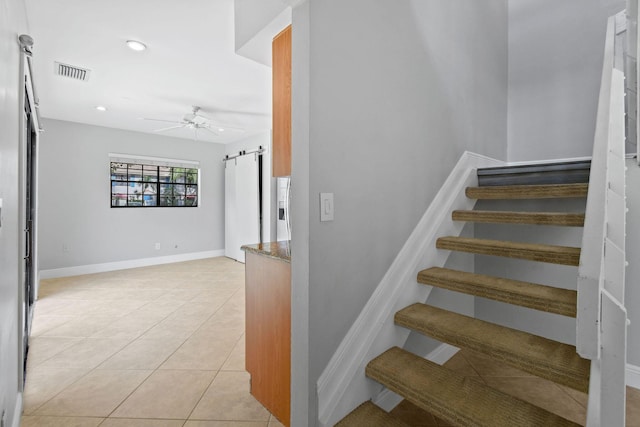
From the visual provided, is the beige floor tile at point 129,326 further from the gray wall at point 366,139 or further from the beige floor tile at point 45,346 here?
the gray wall at point 366,139

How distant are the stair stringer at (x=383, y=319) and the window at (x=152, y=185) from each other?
5785 millimetres

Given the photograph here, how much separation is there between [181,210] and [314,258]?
5.93m

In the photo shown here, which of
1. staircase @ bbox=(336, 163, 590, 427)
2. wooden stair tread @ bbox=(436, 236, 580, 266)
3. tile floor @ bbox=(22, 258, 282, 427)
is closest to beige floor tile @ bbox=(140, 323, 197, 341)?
tile floor @ bbox=(22, 258, 282, 427)

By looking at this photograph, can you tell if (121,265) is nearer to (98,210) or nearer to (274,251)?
(98,210)

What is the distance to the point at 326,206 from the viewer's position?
1.41 metres

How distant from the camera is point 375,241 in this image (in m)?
1.66

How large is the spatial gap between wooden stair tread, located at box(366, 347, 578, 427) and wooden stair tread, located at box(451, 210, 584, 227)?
102cm

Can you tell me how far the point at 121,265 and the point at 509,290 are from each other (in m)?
6.35

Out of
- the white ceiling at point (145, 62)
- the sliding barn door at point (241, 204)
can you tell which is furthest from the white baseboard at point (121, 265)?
the white ceiling at point (145, 62)

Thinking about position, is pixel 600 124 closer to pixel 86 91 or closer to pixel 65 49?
pixel 65 49

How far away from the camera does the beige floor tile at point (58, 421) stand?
175 centimetres

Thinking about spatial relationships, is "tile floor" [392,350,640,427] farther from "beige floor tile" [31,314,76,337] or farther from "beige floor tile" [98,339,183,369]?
"beige floor tile" [31,314,76,337]

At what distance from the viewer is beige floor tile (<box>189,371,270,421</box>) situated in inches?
71.6

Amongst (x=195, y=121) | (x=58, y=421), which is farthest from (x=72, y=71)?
(x=58, y=421)
